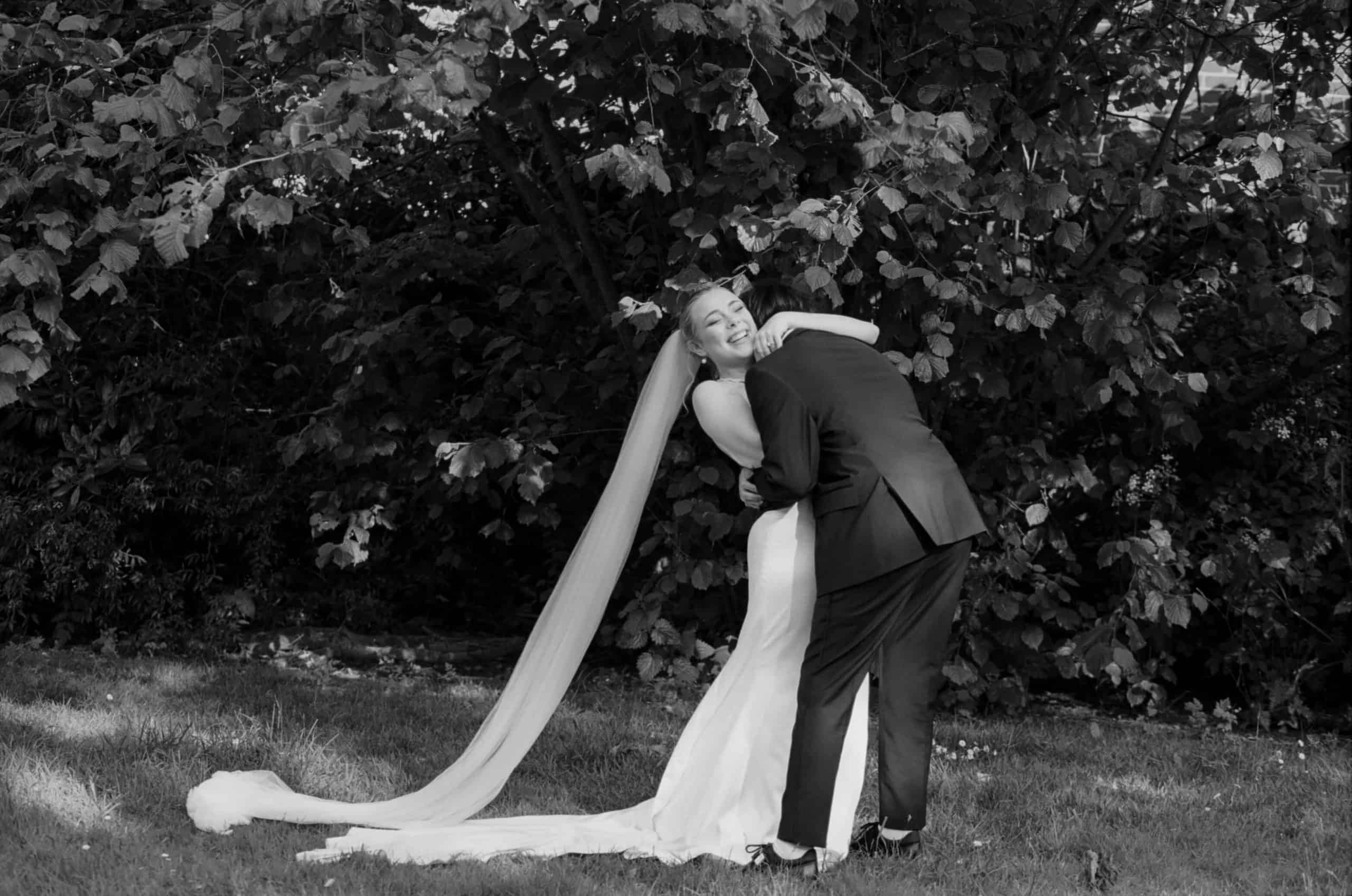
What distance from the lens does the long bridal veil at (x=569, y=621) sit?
466cm

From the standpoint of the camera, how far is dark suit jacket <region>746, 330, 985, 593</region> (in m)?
4.00

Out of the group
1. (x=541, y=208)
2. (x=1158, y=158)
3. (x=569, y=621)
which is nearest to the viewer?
(x=569, y=621)

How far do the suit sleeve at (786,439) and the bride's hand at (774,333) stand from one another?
0.19m

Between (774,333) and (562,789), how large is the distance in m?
1.84

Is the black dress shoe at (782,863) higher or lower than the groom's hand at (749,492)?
lower

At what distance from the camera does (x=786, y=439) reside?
4043 millimetres

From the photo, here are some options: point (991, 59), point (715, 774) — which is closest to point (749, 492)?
point (715, 774)

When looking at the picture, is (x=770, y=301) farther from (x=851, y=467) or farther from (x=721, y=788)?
(x=721, y=788)

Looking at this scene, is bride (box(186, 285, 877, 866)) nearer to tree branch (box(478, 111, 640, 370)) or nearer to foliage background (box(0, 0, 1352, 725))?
foliage background (box(0, 0, 1352, 725))

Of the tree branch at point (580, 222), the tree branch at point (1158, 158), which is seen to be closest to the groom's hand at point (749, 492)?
the tree branch at point (580, 222)


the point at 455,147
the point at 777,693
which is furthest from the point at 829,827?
the point at 455,147

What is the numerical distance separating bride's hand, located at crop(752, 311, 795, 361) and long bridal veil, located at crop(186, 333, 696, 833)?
1.58 ft

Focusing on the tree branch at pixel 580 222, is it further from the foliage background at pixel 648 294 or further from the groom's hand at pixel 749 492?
the groom's hand at pixel 749 492

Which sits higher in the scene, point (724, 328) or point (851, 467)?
point (724, 328)
